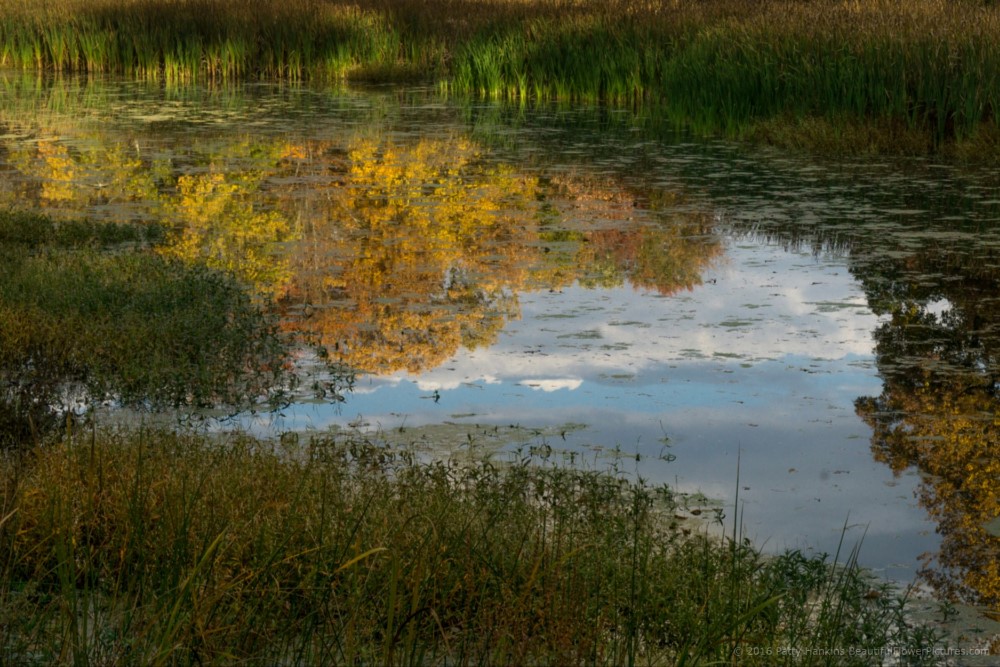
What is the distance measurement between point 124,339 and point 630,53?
14062mm

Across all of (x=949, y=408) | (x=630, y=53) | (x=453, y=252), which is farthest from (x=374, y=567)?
(x=630, y=53)

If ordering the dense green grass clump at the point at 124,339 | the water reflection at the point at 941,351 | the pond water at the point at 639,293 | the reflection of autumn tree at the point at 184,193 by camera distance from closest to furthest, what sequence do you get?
1. the water reflection at the point at 941,351
2. the pond water at the point at 639,293
3. the dense green grass clump at the point at 124,339
4. the reflection of autumn tree at the point at 184,193

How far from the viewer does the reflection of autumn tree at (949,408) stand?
15.4 ft

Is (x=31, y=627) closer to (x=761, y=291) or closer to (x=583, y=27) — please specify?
(x=761, y=291)

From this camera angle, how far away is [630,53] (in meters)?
19.5

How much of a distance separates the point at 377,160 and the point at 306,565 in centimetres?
1101

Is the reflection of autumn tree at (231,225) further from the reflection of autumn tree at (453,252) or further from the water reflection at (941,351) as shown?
the water reflection at (941,351)

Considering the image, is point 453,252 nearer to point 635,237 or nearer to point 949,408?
point 635,237

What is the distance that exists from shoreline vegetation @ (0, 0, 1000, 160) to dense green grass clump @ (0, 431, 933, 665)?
436 inches

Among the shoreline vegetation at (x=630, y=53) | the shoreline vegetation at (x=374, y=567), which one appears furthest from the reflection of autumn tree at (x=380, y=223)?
the shoreline vegetation at (x=630, y=53)

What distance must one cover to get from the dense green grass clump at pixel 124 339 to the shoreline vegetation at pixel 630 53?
9.40 meters

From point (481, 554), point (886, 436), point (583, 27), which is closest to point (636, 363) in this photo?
point (886, 436)

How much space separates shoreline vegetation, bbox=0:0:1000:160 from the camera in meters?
14.5

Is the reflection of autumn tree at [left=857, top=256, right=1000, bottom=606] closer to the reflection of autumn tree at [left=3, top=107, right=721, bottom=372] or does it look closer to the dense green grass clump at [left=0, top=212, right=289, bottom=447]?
the reflection of autumn tree at [left=3, top=107, right=721, bottom=372]
